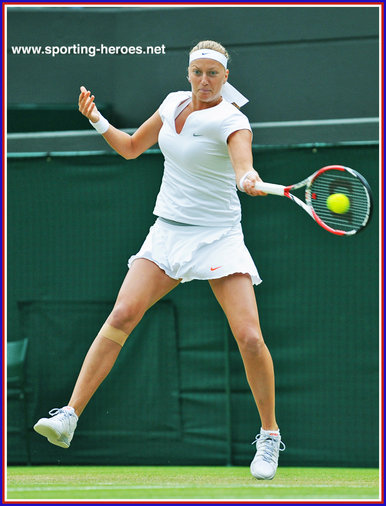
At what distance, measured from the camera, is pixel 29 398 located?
651 centimetres

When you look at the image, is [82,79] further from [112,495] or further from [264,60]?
[112,495]

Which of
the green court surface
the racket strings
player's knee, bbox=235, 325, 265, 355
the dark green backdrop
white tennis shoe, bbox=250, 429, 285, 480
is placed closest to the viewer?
the green court surface

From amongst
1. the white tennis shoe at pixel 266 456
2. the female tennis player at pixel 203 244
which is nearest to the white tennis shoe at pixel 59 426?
the female tennis player at pixel 203 244

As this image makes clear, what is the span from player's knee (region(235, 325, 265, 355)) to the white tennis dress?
0.26m

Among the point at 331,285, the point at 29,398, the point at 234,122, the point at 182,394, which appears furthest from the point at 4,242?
the point at 234,122

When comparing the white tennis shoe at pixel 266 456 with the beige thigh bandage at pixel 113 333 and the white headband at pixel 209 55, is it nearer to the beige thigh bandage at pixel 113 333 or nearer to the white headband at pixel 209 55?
the beige thigh bandage at pixel 113 333

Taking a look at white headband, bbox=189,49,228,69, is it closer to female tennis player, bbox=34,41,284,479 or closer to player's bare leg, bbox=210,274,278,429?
female tennis player, bbox=34,41,284,479

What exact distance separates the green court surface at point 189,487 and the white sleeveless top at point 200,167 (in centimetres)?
121

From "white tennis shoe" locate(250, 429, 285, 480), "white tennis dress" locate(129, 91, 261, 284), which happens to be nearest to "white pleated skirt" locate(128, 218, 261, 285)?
"white tennis dress" locate(129, 91, 261, 284)

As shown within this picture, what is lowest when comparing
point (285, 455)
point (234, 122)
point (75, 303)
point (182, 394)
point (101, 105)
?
point (285, 455)

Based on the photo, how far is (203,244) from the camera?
4.42 meters

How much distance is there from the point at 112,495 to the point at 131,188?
118 inches

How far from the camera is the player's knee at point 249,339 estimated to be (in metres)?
4.30

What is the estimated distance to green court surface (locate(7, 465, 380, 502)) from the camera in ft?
12.8
